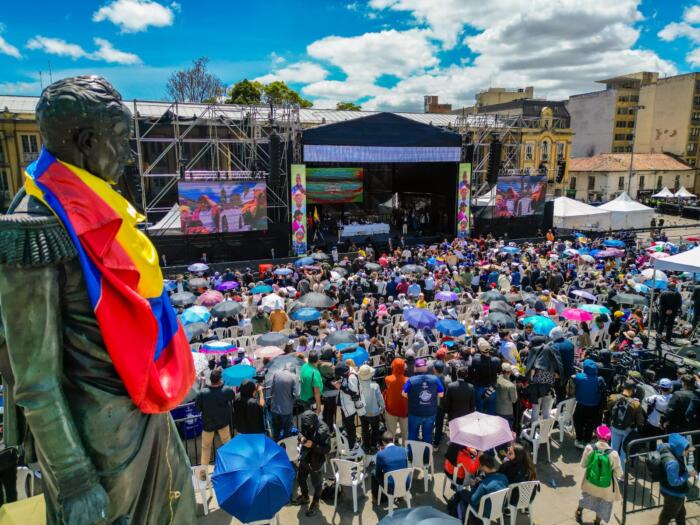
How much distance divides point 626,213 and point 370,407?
24623 millimetres

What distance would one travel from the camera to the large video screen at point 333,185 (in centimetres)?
2798

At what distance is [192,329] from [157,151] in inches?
801

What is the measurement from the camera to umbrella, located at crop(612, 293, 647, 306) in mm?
11047

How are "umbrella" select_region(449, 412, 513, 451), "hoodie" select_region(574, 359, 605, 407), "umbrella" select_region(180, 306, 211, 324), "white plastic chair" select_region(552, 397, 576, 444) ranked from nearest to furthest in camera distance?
1. "umbrella" select_region(449, 412, 513, 451)
2. "hoodie" select_region(574, 359, 605, 407)
3. "white plastic chair" select_region(552, 397, 576, 444)
4. "umbrella" select_region(180, 306, 211, 324)

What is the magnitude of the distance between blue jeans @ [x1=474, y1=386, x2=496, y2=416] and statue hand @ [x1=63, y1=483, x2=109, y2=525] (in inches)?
235

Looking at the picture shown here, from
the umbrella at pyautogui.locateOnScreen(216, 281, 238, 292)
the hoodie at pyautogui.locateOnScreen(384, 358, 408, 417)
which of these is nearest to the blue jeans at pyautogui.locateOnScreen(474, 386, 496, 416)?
the hoodie at pyautogui.locateOnScreen(384, 358, 408, 417)

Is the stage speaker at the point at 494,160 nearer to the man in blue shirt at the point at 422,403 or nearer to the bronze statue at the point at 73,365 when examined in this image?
the man in blue shirt at the point at 422,403

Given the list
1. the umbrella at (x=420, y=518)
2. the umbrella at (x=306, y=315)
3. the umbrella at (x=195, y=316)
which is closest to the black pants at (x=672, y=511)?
the umbrella at (x=420, y=518)

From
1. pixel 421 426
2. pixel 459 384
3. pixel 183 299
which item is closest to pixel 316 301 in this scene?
pixel 183 299

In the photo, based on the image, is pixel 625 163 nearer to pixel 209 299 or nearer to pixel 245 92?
pixel 245 92

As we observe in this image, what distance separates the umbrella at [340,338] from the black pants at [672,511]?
15.4 ft

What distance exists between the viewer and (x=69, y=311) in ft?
5.41

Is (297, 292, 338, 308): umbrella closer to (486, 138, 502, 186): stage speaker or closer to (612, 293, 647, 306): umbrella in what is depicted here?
(612, 293, 647, 306): umbrella

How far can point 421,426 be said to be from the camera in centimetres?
651
